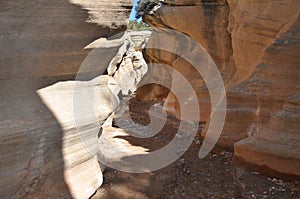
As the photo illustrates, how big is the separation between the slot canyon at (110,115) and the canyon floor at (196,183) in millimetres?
13

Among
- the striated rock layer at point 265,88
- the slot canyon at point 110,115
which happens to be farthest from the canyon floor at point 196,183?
the striated rock layer at point 265,88

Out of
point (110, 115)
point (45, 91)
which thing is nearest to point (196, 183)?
point (110, 115)

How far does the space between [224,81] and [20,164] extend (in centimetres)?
489

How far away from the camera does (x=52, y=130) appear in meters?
3.06

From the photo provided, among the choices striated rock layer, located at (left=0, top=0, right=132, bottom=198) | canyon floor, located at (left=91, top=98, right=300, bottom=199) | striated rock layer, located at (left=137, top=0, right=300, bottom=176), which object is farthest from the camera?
striated rock layer, located at (left=137, top=0, right=300, bottom=176)

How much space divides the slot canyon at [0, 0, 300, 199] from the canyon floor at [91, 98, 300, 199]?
13 mm

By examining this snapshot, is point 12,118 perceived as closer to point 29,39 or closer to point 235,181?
point 29,39

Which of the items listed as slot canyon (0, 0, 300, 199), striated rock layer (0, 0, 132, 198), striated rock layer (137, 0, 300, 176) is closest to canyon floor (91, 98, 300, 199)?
slot canyon (0, 0, 300, 199)

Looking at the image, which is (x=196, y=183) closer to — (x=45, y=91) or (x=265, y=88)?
(x=265, y=88)

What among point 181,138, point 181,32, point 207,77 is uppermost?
point 181,32

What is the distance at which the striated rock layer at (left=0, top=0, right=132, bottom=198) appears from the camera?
2.73 metres

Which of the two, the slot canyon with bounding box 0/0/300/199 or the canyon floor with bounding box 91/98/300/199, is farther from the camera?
the canyon floor with bounding box 91/98/300/199

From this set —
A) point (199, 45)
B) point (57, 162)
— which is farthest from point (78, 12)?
point (199, 45)

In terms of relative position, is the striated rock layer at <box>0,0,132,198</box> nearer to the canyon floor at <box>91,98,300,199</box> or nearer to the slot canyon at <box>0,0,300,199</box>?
the slot canyon at <box>0,0,300,199</box>
